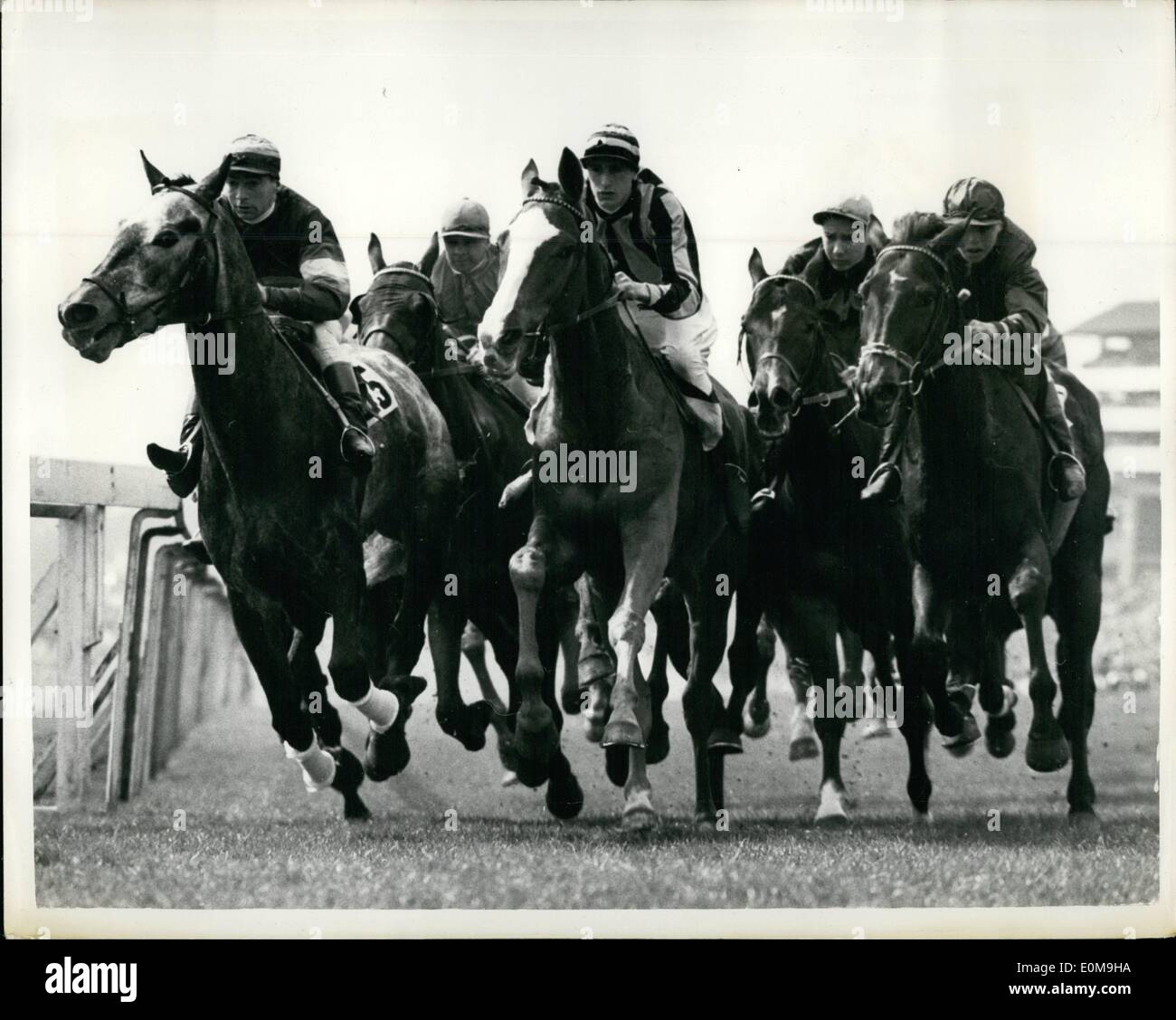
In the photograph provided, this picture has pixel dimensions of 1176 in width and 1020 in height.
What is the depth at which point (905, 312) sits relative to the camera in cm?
881

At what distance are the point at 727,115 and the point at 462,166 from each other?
1242 millimetres

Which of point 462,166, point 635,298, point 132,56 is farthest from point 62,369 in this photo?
point 635,298

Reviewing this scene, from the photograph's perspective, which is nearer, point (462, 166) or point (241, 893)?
point (241, 893)

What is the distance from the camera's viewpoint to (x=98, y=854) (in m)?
8.96

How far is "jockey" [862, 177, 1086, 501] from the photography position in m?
9.30

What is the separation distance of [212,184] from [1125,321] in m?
4.24

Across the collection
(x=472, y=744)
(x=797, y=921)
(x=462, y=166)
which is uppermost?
(x=462, y=166)

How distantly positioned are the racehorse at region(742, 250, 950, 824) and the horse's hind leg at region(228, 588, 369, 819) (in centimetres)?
213

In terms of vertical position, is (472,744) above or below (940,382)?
below

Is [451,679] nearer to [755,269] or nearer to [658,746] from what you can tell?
[658,746]

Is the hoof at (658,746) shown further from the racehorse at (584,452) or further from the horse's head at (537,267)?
the horse's head at (537,267)

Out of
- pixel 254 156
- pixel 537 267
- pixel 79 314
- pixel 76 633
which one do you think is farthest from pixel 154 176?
pixel 76 633

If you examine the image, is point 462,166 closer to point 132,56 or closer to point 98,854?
Answer: point 132,56

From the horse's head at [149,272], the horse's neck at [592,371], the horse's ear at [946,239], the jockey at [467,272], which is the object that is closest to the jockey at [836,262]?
the horse's ear at [946,239]
